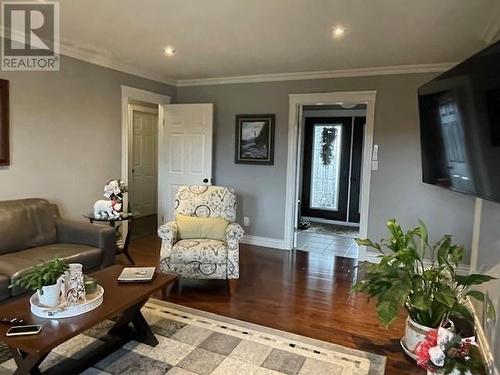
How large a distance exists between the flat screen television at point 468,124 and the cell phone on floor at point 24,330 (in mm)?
2269

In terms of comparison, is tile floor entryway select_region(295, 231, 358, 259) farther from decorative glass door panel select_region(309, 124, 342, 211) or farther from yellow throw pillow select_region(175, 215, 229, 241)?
yellow throw pillow select_region(175, 215, 229, 241)

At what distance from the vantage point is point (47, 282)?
1.90m

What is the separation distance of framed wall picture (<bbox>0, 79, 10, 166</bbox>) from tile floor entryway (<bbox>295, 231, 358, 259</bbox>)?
356 cm

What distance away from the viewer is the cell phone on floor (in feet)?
5.55

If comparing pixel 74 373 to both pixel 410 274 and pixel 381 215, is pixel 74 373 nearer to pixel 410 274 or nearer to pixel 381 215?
pixel 410 274

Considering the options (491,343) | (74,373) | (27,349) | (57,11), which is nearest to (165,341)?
(74,373)

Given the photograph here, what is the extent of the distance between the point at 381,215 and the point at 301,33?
240 centimetres

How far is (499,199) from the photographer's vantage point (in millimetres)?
1646

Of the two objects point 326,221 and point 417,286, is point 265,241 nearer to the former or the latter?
point 326,221

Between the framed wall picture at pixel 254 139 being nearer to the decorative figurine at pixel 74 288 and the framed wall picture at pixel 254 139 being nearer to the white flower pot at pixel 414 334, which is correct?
the white flower pot at pixel 414 334

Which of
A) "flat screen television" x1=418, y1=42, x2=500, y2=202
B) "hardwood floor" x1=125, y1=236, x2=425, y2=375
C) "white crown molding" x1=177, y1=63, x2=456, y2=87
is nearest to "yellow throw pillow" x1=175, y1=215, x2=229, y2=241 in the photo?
"hardwood floor" x1=125, y1=236, x2=425, y2=375

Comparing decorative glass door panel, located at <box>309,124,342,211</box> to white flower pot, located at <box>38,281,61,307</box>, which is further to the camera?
decorative glass door panel, located at <box>309,124,342,211</box>

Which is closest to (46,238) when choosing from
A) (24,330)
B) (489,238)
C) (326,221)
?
(24,330)

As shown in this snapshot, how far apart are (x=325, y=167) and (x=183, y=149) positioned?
10.2 feet
